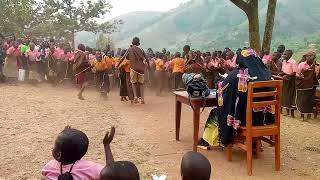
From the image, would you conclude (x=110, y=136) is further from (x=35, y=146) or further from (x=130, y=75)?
(x=130, y=75)

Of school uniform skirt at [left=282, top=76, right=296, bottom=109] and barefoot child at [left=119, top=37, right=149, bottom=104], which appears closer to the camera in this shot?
school uniform skirt at [left=282, top=76, right=296, bottom=109]

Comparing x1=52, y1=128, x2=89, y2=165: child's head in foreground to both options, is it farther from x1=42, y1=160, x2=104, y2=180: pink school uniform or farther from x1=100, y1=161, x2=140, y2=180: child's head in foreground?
x1=100, y1=161, x2=140, y2=180: child's head in foreground

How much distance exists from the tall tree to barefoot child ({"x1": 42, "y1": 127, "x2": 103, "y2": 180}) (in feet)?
89.6

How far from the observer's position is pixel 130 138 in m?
7.82

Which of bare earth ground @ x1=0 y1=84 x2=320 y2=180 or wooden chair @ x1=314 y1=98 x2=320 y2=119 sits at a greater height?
wooden chair @ x1=314 y1=98 x2=320 y2=119

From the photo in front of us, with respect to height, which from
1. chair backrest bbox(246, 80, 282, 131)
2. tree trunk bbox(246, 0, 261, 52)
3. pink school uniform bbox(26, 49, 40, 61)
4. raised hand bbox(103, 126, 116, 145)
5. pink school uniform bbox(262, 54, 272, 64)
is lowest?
raised hand bbox(103, 126, 116, 145)

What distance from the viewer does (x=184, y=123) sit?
930 cm

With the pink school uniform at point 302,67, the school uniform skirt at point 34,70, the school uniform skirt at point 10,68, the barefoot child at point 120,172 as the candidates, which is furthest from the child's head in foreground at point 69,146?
the school uniform skirt at point 10,68

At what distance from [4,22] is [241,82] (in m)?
22.7

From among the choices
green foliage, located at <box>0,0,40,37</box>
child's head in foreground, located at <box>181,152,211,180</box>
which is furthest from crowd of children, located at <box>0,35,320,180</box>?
green foliage, located at <box>0,0,40,37</box>

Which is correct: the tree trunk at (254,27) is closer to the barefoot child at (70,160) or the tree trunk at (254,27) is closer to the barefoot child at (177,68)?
the barefoot child at (177,68)

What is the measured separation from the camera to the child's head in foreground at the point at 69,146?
120 inches

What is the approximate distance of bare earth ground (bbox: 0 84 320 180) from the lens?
605 cm

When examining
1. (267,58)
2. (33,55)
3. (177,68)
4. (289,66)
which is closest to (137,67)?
(177,68)
